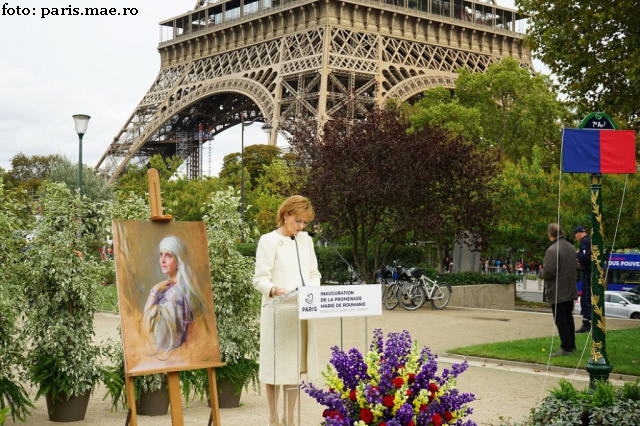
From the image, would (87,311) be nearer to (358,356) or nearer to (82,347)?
(82,347)

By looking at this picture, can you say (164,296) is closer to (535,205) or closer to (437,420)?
(437,420)

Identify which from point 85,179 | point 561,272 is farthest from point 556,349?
point 85,179

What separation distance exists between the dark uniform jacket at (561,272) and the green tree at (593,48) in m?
3.12

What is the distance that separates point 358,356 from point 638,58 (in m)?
9.39

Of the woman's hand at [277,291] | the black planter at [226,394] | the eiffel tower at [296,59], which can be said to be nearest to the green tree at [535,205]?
the eiffel tower at [296,59]

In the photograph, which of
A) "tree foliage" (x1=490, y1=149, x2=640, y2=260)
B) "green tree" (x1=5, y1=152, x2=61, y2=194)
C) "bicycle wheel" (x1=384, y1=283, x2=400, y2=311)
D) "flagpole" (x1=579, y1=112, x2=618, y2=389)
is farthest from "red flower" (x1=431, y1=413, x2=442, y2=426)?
"green tree" (x1=5, y1=152, x2=61, y2=194)

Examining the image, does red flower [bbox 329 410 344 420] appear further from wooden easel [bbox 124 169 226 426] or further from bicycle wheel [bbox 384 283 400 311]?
bicycle wheel [bbox 384 283 400 311]

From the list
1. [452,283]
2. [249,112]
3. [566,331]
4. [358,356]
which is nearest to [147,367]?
[358,356]

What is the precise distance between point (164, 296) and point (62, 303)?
1.81 m

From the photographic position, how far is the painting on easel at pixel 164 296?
246 inches

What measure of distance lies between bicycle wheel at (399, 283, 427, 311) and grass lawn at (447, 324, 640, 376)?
23.4 ft

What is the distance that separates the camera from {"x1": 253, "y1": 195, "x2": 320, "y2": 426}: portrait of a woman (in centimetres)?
668

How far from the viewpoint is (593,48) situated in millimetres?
14398

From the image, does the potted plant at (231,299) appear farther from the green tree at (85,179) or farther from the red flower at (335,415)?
the green tree at (85,179)
